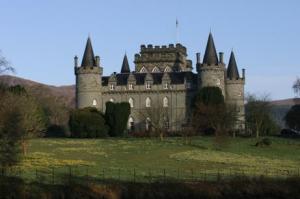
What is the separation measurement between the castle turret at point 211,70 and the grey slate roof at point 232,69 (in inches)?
178

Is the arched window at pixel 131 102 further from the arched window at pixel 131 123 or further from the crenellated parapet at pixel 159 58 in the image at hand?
the crenellated parapet at pixel 159 58

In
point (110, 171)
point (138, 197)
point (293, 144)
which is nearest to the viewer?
point (138, 197)

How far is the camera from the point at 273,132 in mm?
102375

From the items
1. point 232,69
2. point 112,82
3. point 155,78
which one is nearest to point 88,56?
point 112,82

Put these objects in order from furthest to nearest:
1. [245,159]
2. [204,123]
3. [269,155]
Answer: [204,123] → [269,155] → [245,159]

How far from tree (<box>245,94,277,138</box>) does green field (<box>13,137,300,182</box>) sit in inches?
846

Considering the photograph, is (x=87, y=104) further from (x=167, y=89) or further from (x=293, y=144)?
(x=293, y=144)

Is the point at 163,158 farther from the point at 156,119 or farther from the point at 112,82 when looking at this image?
the point at 112,82

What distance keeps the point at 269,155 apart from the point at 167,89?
40089 mm

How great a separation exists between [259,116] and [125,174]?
57.3 m

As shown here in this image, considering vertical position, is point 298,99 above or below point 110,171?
above

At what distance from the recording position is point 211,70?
9169cm

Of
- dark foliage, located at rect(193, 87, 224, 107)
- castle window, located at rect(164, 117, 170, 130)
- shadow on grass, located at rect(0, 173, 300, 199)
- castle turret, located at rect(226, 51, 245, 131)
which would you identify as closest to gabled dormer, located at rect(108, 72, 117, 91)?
castle window, located at rect(164, 117, 170, 130)

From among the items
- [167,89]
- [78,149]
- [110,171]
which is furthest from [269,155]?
[167,89]
